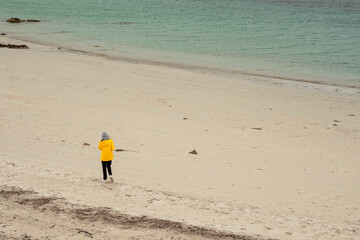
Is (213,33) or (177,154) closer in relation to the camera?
(177,154)

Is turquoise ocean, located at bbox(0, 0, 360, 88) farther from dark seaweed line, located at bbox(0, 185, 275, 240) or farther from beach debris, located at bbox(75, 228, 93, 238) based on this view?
beach debris, located at bbox(75, 228, 93, 238)

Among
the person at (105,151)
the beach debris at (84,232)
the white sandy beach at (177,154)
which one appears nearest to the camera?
the beach debris at (84,232)

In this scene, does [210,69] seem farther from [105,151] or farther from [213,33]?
[105,151]

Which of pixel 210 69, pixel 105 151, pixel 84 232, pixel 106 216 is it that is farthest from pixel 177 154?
pixel 210 69

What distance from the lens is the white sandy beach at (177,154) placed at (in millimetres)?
7547

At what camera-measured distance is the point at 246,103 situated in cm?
1758

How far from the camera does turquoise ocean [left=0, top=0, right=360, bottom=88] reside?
2688 centimetres

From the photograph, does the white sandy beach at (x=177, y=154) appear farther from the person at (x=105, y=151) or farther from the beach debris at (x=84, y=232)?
the person at (x=105, y=151)

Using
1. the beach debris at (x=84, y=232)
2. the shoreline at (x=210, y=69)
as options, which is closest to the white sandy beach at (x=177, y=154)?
the beach debris at (x=84, y=232)

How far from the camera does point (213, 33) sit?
38281 mm

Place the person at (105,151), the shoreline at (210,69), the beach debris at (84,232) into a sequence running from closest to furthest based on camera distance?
the beach debris at (84,232) → the person at (105,151) → the shoreline at (210,69)

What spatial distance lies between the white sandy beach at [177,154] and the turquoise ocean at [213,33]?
577 cm

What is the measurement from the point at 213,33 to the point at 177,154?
28016 mm

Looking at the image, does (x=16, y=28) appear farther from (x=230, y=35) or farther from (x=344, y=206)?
(x=344, y=206)
